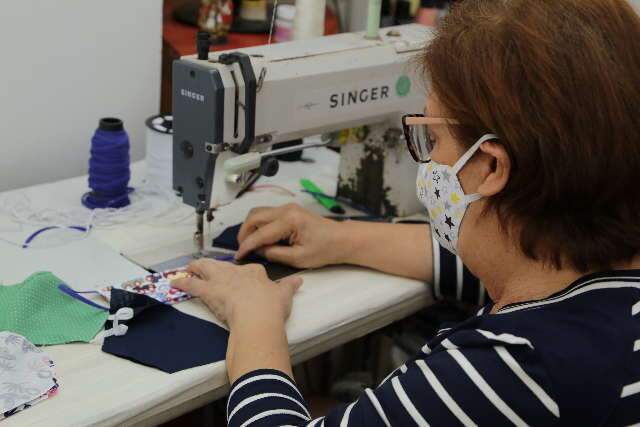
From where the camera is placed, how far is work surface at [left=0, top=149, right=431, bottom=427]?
3.53ft

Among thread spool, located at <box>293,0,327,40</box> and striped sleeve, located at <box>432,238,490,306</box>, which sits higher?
thread spool, located at <box>293,0,327,40</box>

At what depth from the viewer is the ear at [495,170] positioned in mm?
910

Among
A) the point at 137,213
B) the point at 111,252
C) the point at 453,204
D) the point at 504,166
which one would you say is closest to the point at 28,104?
the point at 137,213

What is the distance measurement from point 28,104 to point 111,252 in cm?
50

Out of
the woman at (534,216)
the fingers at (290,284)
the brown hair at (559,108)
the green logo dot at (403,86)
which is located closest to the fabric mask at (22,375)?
the woman at (534,216)

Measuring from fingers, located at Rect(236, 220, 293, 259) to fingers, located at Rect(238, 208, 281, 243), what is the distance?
0.02 m

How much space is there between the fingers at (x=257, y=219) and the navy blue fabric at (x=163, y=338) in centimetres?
27

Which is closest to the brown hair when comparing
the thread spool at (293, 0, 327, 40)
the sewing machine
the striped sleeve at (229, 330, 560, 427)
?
the striped sleeve at (229, 330, 560, 427)

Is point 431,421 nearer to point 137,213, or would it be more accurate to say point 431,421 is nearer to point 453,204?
point 453,204

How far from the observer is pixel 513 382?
2.82 feet

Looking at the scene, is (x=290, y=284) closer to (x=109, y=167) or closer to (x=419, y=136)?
(x=419, y=136)

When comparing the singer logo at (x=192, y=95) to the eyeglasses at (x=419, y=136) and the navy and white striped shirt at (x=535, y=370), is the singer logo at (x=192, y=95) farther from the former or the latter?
the navy and white striped shirt at (x=535, y=370)

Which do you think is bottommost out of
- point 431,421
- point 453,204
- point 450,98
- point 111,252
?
point 111,252

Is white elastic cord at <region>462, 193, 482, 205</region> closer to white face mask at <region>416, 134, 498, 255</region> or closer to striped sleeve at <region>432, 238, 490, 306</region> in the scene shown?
white face mask at <region>416, 134, 498, 255</region>
